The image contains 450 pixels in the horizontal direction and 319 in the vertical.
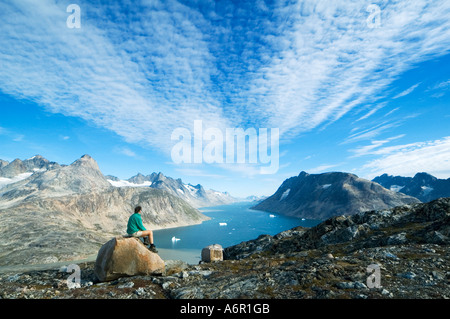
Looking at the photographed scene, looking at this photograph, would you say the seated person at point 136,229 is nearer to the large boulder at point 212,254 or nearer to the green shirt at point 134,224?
the green shirt at point 134,224

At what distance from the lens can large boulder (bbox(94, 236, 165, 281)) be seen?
13109 millimetres

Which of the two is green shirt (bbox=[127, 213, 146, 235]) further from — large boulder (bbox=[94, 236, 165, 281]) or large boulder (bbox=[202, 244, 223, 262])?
large boulder (bbox=[202, 244, 223, 262])

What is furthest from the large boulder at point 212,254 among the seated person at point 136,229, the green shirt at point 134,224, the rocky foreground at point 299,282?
the green shirt at point 134,224

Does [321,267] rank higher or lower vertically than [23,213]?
higher

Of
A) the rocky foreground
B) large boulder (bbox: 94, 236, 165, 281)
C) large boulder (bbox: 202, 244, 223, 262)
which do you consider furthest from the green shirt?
large boulder (bbox: 202, 244, 223, 262)

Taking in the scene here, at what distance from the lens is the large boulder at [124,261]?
13109mm

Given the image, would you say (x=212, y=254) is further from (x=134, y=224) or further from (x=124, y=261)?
(x=124, y=261)

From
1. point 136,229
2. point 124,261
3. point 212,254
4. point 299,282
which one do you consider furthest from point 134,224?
point 212,254

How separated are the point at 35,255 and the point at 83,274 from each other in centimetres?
14686
